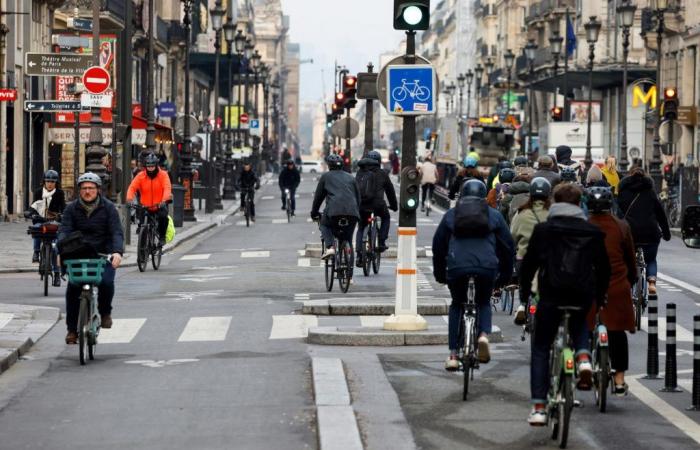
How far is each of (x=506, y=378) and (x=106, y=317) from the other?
3.72 m

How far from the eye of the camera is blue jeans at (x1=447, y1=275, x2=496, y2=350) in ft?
43.0

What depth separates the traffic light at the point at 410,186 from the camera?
16.3m

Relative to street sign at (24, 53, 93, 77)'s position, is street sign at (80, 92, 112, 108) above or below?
below

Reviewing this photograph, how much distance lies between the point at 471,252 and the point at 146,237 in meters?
15.2

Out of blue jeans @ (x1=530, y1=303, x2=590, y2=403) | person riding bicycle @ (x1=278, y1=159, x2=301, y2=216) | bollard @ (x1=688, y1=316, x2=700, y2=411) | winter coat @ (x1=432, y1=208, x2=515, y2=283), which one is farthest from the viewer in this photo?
person riding bicycle @ (x1=278, y1=159, x2=301, y2=216)

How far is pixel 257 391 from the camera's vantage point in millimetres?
13352

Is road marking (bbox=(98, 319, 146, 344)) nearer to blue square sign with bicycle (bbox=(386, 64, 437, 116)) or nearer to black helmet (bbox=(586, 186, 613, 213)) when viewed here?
blue square sign with bicycle (bbox=(386, 64, 437, 116))

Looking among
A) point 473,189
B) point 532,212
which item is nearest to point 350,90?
point 532,212

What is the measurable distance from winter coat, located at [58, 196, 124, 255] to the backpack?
384 cm

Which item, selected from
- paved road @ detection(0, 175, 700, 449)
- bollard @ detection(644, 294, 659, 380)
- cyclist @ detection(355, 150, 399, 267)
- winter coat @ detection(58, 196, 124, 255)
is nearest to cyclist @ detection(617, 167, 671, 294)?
paved road @ detection(0, 175, 700, 449)

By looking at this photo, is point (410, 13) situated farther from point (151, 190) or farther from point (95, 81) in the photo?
point (95, 81)

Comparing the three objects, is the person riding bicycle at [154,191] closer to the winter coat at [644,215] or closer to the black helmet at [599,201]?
the winter coat at [644,215]

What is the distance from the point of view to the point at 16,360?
15.7m

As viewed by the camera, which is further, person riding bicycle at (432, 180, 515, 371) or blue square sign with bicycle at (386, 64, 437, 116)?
blue square sign with bicycle at (386, 64, 437, 116)
